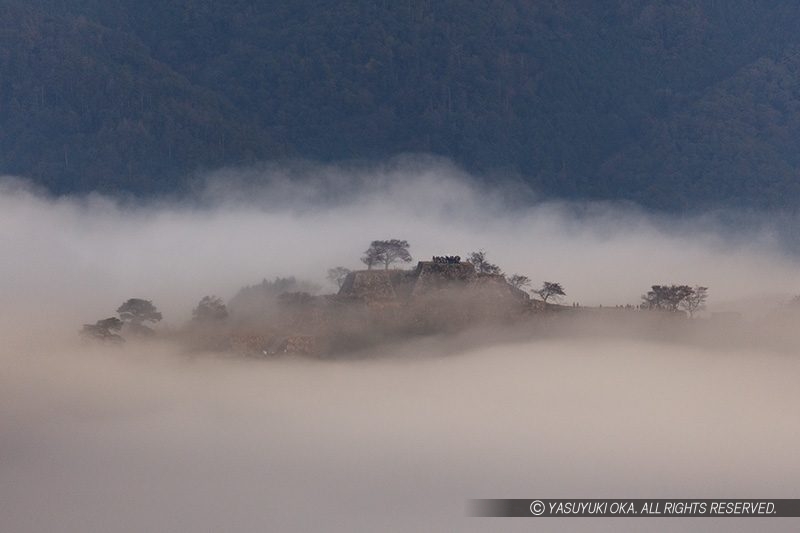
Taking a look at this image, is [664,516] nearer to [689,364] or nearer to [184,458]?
[689,364]

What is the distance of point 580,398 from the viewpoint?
197 metres

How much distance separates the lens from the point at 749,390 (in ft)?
644

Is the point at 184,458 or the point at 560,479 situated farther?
the point at 184,458

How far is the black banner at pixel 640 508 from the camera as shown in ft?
570

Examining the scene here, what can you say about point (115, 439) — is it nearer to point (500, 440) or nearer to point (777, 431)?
point (500, 440)

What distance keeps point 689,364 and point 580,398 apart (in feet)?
29.7

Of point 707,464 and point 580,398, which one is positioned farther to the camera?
point 580,398

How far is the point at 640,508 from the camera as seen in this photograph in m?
174

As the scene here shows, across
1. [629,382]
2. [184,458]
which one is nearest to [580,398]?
[629,382]

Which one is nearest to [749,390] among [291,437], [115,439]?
[291,437]

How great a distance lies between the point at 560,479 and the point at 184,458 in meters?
28.8

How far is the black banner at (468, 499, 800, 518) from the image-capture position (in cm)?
17375

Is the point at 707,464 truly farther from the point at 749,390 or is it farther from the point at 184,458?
the point at 184,458

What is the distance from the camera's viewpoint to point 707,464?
7264 inches
